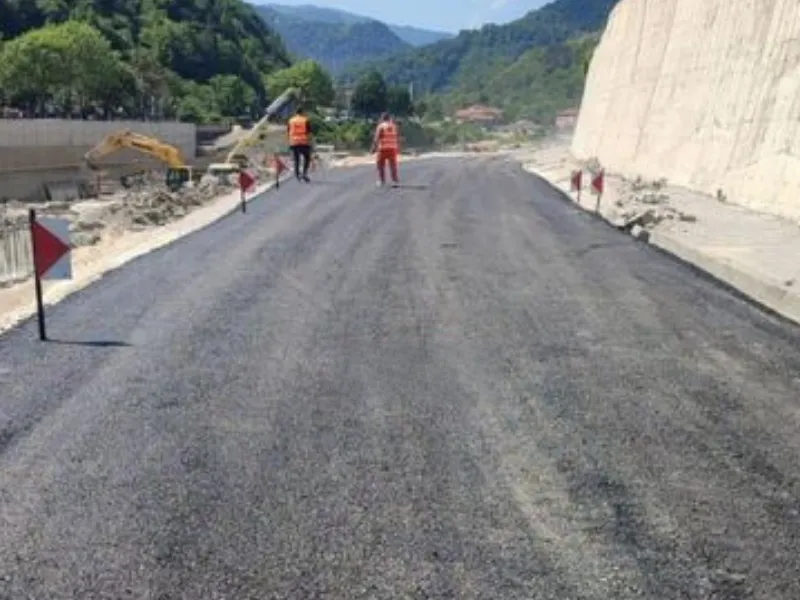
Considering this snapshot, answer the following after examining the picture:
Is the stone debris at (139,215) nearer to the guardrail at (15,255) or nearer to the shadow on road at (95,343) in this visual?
the guardrail at (15,255)

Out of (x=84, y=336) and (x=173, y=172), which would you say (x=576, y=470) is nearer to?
(x=84, y=336)

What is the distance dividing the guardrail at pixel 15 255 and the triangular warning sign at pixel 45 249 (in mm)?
10086

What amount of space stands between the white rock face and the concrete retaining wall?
28.4 m

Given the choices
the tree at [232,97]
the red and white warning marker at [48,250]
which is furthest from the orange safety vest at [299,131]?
the tree at [232,97]

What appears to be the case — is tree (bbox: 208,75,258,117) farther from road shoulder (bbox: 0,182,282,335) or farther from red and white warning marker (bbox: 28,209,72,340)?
red and white warning marker (bbox: 28,209,72,340)

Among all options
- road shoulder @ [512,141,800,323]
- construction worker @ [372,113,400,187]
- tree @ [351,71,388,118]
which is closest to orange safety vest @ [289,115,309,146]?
construction worker @ [372,113,400,187]

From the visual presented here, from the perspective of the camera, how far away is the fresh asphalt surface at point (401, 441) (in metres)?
4.75

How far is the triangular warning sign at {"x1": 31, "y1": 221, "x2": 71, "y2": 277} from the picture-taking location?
9500 mm

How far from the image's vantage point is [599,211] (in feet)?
68.5

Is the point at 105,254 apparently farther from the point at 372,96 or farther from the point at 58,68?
the point at 372,96

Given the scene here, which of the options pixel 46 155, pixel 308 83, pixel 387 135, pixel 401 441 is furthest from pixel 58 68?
pixel 401 441

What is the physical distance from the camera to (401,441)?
645 centimetres

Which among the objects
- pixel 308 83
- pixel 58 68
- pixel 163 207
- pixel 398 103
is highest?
pixel 163 207

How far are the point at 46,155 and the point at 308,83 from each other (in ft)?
297
